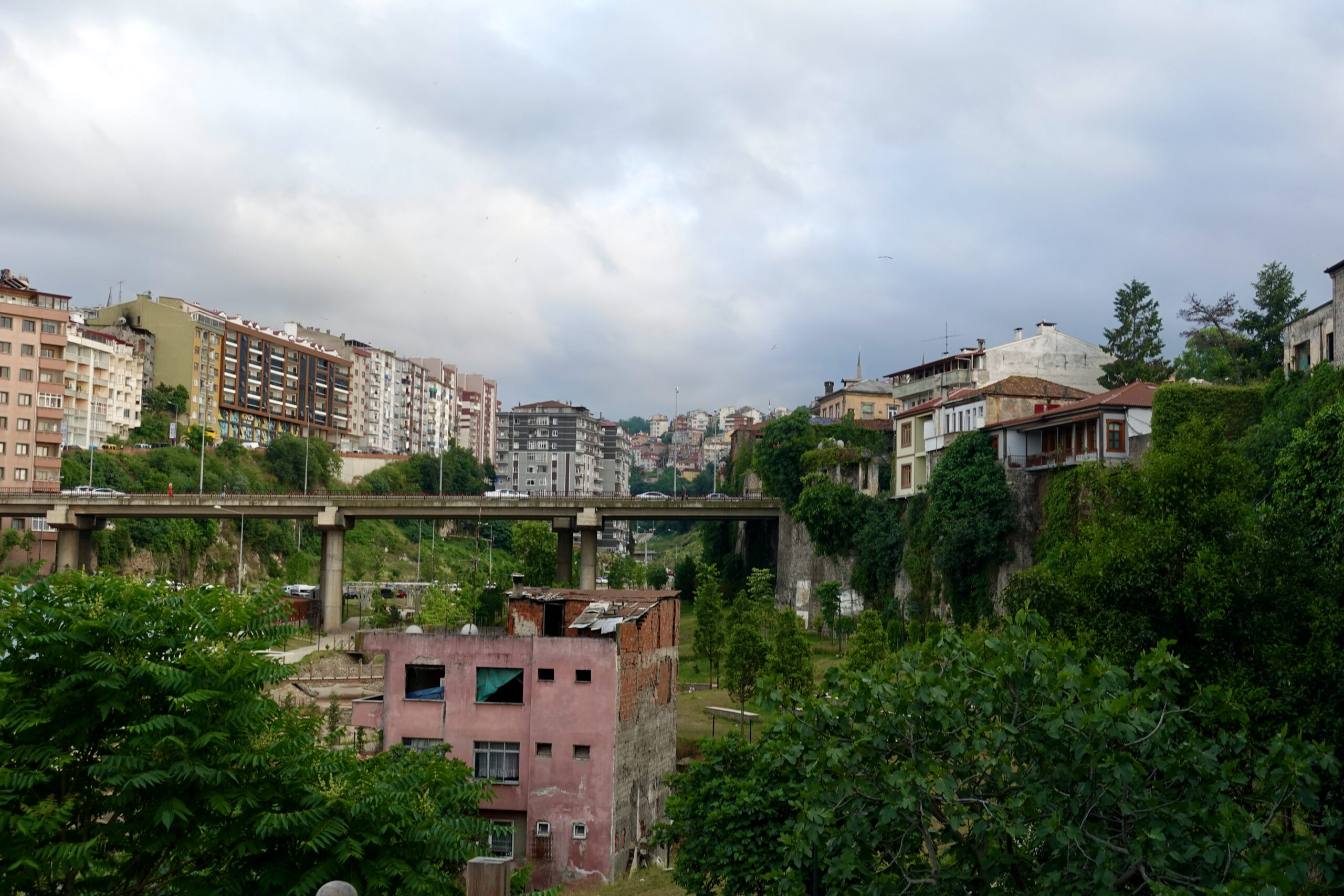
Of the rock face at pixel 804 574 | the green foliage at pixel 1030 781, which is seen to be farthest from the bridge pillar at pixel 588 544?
the green foliage at pixel 1030 781

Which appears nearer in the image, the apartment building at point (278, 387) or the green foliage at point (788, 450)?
the green foliage at point (788, 450)

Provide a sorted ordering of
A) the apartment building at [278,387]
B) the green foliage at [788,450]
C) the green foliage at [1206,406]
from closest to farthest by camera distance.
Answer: the green foliage at [1206,406] < the green foliage at [788,450] < the apartment building at [278,387]

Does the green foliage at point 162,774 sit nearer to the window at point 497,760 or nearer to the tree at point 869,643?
the window at point 497,760

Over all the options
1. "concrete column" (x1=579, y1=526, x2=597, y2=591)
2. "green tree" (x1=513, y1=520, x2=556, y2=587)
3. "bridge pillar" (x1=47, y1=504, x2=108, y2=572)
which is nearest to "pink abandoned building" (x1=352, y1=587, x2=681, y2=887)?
"concrete column" (x1=579, y1=526, x2=597, y2=591)

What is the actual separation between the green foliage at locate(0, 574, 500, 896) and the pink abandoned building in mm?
18120

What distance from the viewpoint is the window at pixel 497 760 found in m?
33.2

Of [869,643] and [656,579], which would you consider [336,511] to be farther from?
[869,643]

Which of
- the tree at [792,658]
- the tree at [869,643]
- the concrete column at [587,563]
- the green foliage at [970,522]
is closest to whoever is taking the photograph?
the tree at [869,643]

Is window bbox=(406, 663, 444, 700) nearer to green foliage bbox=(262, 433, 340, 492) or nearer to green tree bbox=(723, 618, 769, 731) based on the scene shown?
green tree bbox=(723, 618, 769, 731)

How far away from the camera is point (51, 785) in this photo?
13328mm

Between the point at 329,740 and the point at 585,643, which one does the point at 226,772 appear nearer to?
the point at 329,740

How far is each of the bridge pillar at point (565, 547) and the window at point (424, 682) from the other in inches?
1950

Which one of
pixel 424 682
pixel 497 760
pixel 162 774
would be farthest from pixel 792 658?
pixel 162 774

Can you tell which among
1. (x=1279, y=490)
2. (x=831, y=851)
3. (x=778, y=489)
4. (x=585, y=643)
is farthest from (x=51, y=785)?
(x=778, y=489)
